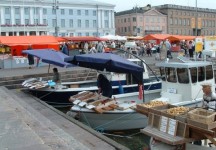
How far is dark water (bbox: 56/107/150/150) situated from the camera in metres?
10.9

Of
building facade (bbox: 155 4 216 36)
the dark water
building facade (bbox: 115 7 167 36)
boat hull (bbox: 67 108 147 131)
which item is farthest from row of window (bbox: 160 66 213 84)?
building facade (bbox: 155 4 216 36)

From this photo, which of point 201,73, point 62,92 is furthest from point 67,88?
point 201,73

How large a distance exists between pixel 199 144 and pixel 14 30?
250ft

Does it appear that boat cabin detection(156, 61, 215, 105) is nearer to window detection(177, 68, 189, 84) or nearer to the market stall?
window detection(177, 68, 189, 84)

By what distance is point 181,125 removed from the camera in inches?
276

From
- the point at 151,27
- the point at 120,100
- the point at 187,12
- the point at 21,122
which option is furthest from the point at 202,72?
the point at 187,12

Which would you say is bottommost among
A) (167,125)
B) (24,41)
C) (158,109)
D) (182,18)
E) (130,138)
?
(130,138)

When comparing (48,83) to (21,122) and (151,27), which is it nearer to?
(21,122)

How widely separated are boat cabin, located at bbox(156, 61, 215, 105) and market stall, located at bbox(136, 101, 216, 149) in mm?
4304

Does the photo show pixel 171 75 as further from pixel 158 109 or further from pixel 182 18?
pixel 182 18

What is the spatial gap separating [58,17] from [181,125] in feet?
306

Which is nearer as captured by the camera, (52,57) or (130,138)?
(130,138)

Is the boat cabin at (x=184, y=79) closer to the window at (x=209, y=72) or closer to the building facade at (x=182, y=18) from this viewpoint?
the window at (x=209, y=72)

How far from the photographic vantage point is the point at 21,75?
19.2m
